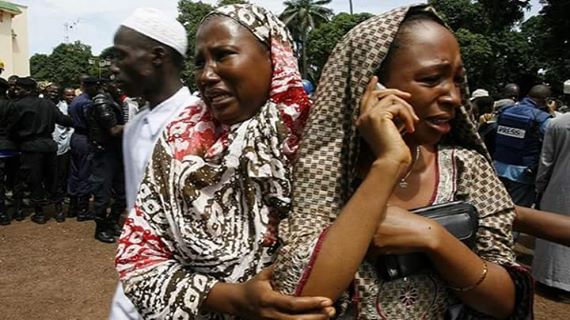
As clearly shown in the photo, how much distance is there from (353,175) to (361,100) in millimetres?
165

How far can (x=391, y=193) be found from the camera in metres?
1.07

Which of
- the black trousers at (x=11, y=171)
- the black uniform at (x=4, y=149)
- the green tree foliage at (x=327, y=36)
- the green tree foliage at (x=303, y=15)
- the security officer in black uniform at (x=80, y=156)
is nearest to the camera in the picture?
the black uniform at (x=4, y=149)

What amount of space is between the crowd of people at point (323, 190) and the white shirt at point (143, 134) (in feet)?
2.23

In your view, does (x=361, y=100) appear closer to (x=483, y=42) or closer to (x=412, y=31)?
(x=412, y=31)

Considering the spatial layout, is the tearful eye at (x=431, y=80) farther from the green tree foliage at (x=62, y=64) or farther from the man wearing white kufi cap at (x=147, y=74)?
the green tree foliage at (x=62, y=64)

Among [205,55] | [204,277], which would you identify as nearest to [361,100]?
[205,55]

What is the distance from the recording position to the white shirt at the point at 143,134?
203 cm

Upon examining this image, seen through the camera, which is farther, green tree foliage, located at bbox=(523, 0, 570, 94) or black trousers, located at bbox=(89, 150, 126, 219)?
green tree foliage, located at bbox=(523, 0, 570, 94)

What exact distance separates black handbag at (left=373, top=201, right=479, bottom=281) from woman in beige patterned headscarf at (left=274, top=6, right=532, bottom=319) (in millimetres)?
23

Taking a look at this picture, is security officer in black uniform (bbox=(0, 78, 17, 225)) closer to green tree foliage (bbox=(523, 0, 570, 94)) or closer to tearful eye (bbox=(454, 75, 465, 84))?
tearful eye (bbox=(454, 75, 465, 84))

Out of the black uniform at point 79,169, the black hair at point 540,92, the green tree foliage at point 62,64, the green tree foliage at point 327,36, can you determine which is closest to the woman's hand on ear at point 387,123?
the black hair at point 540,92

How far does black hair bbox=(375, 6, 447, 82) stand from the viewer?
46.4 inches

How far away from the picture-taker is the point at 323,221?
3.69 feet

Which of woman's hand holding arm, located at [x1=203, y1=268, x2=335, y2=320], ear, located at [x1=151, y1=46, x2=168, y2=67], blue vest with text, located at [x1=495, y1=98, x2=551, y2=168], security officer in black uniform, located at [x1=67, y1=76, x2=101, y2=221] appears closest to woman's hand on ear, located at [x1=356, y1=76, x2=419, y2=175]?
woman's hand holding arm, located at [x1=203, y1=268, x2=335, y2=320]
